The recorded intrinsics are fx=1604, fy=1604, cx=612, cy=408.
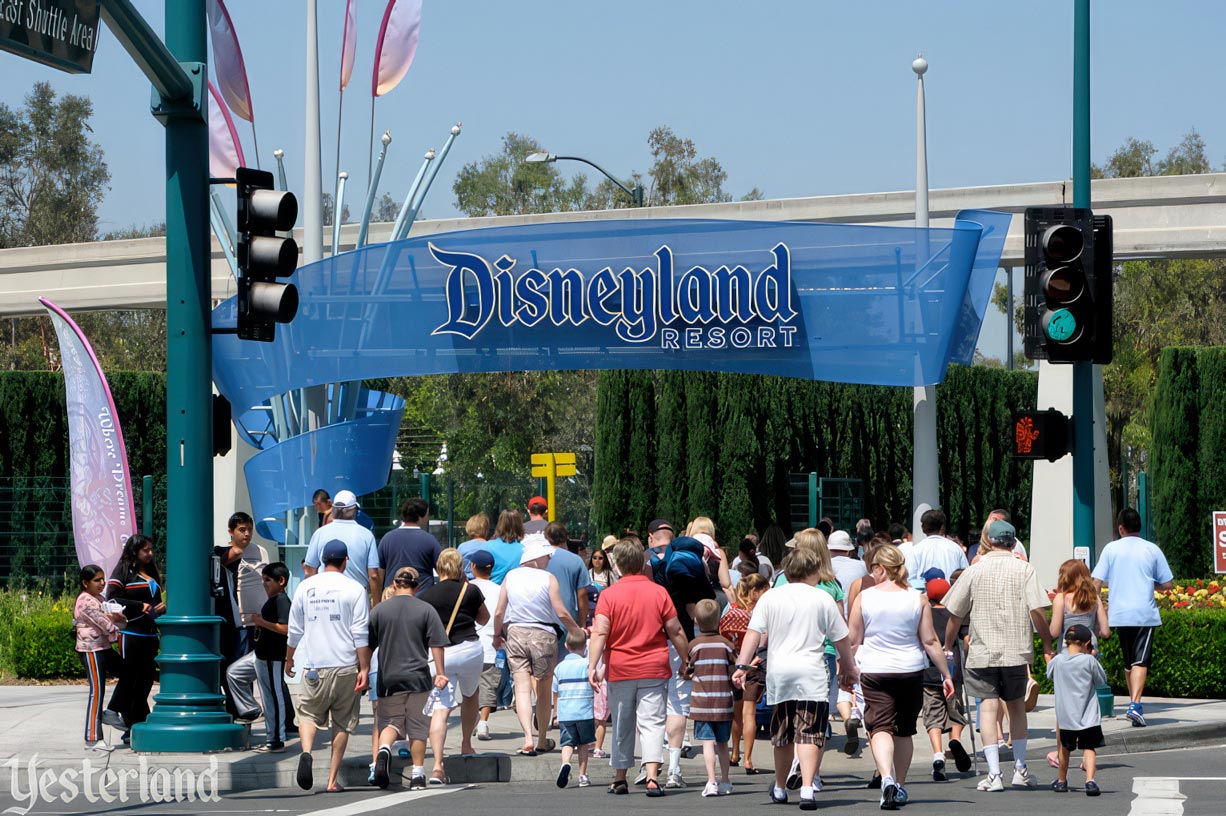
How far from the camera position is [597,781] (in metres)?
11.9

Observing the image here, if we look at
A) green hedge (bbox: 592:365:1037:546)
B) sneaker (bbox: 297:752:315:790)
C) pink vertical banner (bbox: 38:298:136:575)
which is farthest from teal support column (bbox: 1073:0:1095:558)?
green hedge (bbox: 592:365:1037:546)

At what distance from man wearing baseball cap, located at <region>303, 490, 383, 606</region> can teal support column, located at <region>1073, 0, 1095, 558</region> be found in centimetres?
624

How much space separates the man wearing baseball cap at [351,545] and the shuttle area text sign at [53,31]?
15.7 feet

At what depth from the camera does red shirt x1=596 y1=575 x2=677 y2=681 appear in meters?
10.9

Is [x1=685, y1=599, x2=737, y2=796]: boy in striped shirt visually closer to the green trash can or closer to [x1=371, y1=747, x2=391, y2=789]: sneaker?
[x1=371, y1=747, x2=391, y2=789]: sneaker

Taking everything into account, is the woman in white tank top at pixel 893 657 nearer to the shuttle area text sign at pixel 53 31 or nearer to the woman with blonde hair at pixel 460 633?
the woman with blonde hair at pixel 460 633

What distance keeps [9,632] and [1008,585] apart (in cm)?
1317

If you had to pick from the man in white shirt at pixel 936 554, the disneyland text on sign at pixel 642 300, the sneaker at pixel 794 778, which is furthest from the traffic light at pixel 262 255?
the disneyland text on sign at pixel 642 300

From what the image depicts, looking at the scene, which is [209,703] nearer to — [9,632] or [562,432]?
[9,632]

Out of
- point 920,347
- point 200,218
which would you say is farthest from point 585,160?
point 200,218

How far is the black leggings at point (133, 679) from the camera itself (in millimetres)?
12953

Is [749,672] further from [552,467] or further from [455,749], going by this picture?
[552,467]

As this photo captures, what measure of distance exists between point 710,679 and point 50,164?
58842 millimetres

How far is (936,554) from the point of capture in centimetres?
1383
